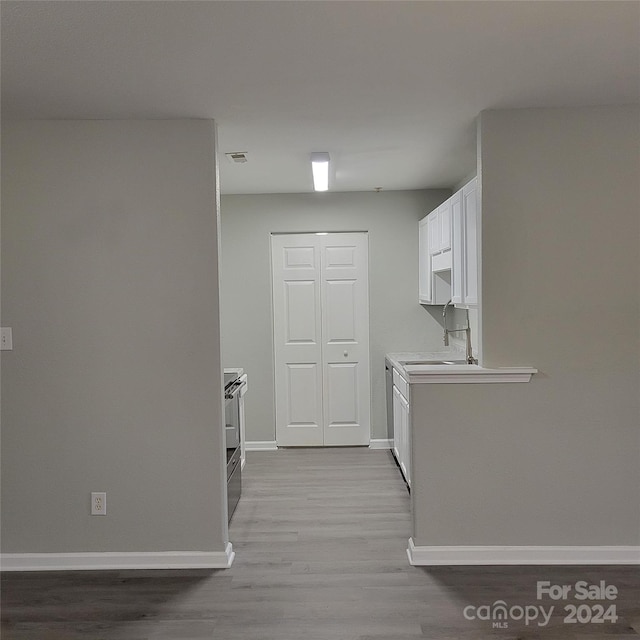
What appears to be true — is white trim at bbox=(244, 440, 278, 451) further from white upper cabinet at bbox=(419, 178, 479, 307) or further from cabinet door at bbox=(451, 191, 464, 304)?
cabinet door at bbox=(451, 191, 464, 304)

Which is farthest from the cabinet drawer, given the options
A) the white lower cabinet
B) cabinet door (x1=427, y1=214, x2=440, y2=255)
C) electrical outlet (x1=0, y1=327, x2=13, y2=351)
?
electrical outlet (x1=0, y1=327, x2=13, y2=351)

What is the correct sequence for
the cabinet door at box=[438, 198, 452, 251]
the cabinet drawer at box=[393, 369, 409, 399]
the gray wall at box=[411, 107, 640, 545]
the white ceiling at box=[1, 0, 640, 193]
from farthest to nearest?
the cabinet door at box=[438, 198, 452, 251]
the cabinet drawer at box=[393, 369, 409, 399]
the gray wall at box=[411, 107, 640, 545]
the white ceiling at box=[1, 0, 640, 193]

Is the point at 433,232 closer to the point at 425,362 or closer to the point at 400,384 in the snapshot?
the point at 425,362

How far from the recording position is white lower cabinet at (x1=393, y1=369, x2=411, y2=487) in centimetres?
432

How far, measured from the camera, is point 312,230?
226 inches

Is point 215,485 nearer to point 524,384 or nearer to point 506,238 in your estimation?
point 524,384

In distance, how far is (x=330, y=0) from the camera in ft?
6.44

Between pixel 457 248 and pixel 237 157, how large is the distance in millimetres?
1642

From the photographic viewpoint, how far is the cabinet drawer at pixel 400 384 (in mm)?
4272

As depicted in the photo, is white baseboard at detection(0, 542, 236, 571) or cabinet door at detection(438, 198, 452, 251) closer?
white baseboard at detection(0, 542, 236, 571)

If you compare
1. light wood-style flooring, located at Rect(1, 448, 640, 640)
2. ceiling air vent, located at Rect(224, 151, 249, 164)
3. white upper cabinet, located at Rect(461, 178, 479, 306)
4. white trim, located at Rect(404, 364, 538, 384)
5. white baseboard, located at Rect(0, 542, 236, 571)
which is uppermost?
ceiling air vent, located at Rect(224, 151, 249, 164)

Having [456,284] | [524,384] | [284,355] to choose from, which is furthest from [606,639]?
[284,355]

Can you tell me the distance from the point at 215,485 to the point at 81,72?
2.17 m

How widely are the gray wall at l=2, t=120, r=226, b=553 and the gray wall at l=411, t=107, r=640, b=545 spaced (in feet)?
4.25
